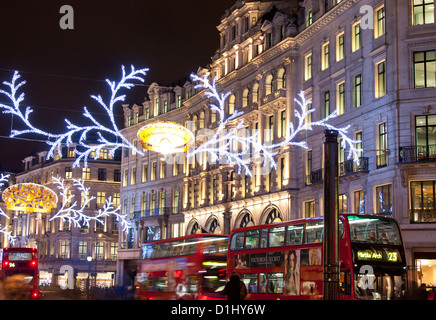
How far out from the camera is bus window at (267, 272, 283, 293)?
23.5 meters

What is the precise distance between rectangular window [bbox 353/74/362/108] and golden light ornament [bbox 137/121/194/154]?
553 inches

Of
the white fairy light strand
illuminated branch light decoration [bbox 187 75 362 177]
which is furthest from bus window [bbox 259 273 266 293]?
the white fairy light strand

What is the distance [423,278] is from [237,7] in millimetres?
26477

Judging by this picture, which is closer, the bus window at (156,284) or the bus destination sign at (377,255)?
the bus destination sign at (377,255)

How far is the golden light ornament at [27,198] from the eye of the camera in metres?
33.7

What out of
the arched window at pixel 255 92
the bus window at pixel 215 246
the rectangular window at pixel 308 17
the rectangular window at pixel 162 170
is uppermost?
the rectangular window at pixel 308 17

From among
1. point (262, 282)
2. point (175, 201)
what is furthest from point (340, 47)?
point (175, 201)

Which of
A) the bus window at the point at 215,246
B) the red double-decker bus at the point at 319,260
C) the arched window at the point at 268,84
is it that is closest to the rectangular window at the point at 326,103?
the arched window at the point at 268,84

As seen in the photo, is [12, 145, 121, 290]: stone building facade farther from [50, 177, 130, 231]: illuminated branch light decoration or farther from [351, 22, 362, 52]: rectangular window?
[351, 22, 362, 52]: rectangular window

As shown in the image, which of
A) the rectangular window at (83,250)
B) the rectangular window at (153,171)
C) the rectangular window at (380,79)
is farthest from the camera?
the rectangular window at (83,250)

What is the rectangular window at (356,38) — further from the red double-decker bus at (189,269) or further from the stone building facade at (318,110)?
the red double-decker bus at (189,269)

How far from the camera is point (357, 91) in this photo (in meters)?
36.0

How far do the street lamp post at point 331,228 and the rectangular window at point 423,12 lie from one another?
19.8 meters
